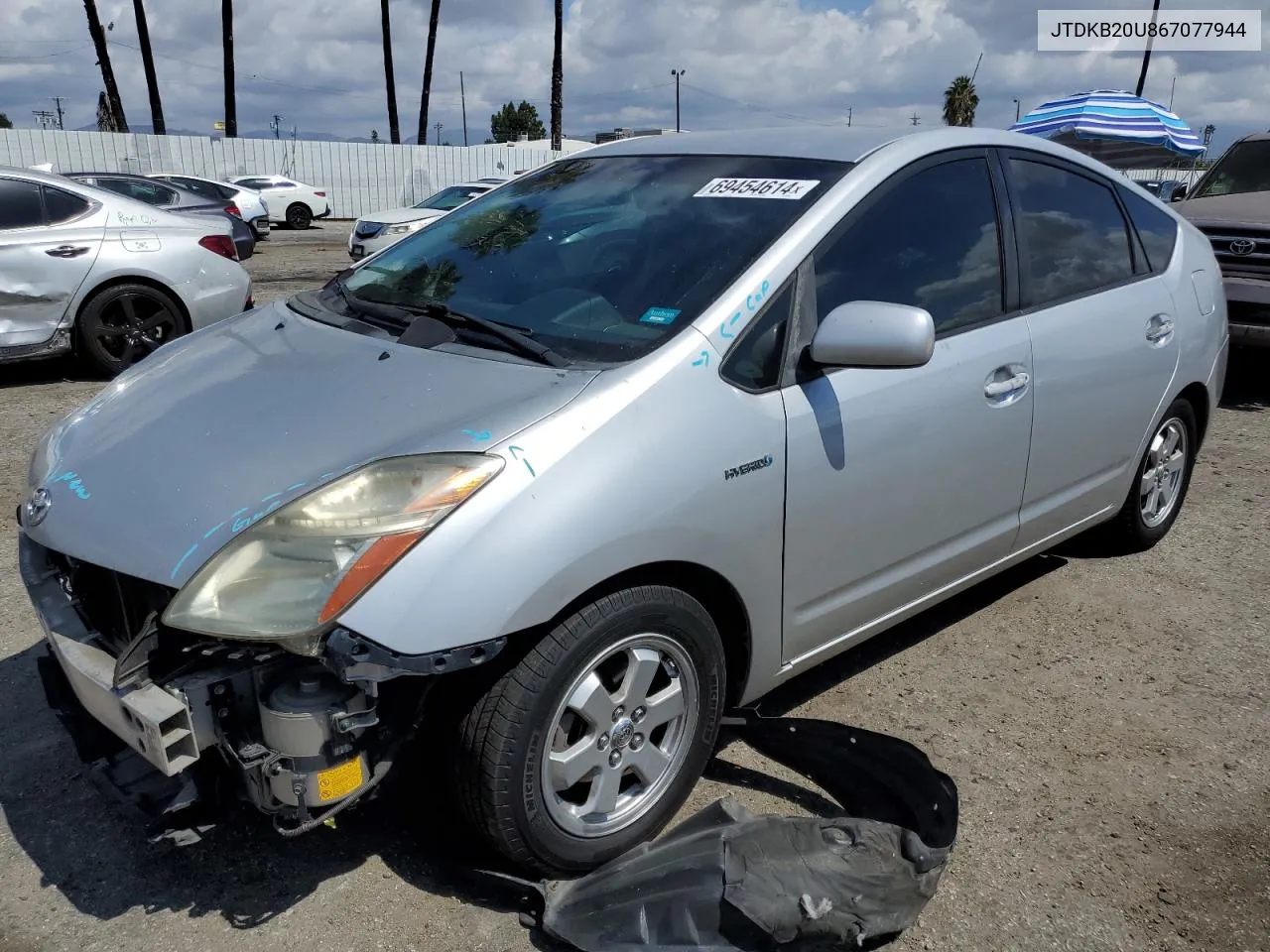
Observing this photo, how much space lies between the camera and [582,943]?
225 centimetres

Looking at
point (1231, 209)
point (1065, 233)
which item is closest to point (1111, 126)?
point (1231, 209)

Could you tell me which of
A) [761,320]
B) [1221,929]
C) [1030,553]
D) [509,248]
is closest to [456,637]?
[761,320]

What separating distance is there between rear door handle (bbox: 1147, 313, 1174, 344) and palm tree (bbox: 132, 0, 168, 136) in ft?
118

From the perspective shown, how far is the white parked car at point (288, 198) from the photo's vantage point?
86.9 feet

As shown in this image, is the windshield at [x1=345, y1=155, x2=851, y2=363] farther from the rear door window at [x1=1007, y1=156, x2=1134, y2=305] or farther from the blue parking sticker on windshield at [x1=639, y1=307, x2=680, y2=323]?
the rear door window at [x1=1007, y1=156, x2=1134, y2=305]

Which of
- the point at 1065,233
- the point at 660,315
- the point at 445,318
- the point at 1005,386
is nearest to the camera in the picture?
the point at 660,315

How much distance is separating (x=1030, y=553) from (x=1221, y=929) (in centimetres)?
151

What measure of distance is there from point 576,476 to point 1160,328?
275cm

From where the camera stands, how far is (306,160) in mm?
31109

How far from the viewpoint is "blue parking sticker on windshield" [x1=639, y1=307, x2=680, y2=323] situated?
2.59m

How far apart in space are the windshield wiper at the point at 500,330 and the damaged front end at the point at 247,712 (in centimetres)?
78

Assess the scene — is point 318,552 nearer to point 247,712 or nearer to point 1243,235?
point 247,712

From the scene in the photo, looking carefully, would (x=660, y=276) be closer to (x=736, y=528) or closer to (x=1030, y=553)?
(x=736, y=528)

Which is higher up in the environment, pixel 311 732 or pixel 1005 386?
pixel 1005 386
